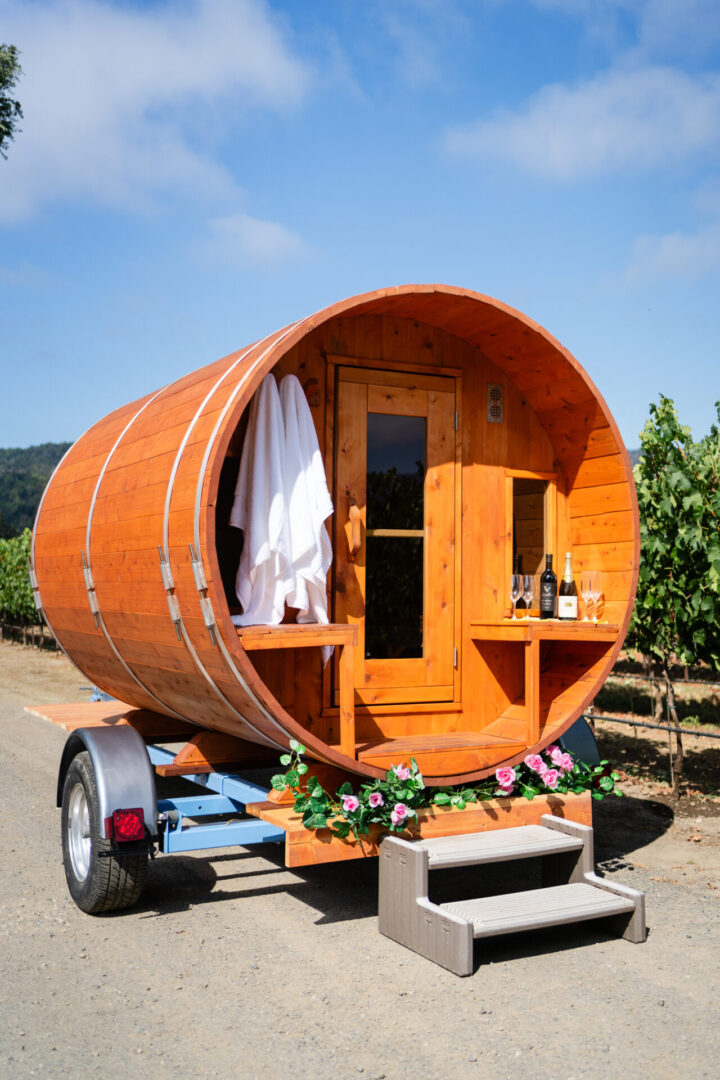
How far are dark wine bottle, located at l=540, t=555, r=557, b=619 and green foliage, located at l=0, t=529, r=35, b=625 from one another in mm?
20271

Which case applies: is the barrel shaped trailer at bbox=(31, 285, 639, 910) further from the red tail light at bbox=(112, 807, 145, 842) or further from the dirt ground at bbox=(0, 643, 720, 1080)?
the dirt ground at bbox=(0, 643, 720, 1080)

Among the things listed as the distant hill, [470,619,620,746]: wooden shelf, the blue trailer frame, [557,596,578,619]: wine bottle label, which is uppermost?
the distant hill

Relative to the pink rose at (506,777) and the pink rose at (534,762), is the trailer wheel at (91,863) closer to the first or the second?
the pink rose at (506,777)

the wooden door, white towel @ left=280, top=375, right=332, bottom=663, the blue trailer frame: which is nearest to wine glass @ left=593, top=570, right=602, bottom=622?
the wooden door

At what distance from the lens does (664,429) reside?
28.0ft

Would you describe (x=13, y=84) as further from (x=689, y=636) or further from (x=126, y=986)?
(x=126, y=986)

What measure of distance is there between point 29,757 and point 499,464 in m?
6.04

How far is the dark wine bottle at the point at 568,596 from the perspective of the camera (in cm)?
615

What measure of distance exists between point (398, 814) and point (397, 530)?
69.1 inches

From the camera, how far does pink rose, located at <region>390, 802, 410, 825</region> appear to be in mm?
4922

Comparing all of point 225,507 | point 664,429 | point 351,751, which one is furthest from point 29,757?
point 664,429

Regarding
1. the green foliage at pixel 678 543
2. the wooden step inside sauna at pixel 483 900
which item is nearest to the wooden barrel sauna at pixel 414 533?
the wooden step inside sauna at pixel 483 900

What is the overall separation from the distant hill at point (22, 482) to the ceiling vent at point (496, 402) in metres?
70.2

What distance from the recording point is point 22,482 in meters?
123
